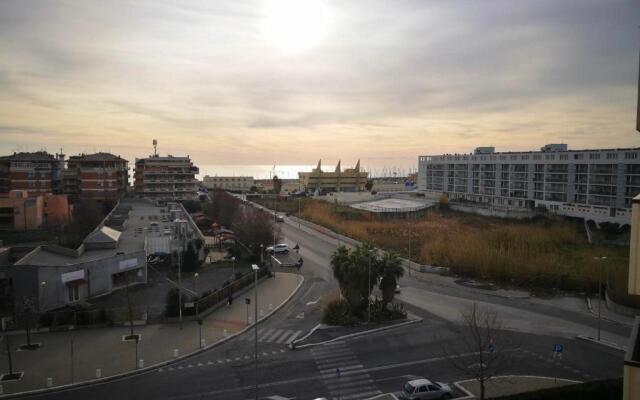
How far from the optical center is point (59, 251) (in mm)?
28891

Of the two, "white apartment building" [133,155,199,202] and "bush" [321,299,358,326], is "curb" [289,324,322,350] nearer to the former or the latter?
"bush" [321,299,358,326]

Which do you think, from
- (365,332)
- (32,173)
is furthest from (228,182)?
(365,332)

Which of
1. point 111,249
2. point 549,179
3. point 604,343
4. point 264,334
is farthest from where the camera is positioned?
point 549,179

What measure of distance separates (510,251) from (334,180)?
86155 millimetres

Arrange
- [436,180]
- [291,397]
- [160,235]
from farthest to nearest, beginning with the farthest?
1. [436,180]
2. [160,235]
3. [291,397]

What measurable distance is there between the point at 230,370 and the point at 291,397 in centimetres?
325

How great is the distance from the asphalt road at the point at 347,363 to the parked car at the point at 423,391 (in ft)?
3.66

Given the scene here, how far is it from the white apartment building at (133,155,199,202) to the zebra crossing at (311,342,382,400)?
65.3 meters

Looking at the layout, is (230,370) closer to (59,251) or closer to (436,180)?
(59,251)

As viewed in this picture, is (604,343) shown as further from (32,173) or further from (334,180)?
(334,180)

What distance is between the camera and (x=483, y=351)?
19672mm

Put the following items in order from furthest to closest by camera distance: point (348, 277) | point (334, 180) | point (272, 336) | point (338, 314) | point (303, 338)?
point (334, 180) < point (348, 277) < point (338, 314) < point (272, 336) < point (303, 338)

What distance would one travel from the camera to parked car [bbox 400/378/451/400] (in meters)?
15.4

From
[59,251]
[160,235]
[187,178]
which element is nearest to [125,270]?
[59,251]
